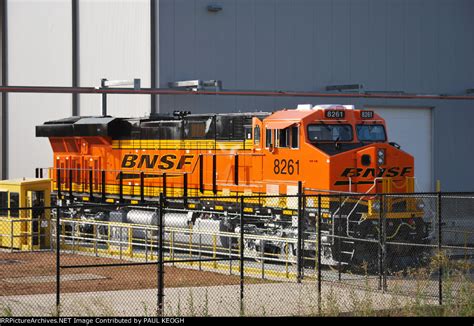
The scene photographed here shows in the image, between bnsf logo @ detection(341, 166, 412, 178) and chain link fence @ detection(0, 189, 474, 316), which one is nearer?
chain link fence @ detection(0, 189, 474, 316)

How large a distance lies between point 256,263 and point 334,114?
444 cm

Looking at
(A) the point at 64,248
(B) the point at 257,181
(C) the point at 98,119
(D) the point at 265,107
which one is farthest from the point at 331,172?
(D) the point at 265,107

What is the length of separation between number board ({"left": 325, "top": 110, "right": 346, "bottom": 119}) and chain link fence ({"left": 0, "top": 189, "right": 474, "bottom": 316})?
2348 mm

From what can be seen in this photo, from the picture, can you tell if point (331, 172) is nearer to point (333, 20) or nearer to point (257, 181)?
point (257, 181)

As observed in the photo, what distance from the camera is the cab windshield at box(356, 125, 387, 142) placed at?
27.7 meters

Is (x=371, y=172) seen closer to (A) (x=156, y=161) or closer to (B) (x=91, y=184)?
(A) (x=156, y=161)

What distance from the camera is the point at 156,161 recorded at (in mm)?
31844

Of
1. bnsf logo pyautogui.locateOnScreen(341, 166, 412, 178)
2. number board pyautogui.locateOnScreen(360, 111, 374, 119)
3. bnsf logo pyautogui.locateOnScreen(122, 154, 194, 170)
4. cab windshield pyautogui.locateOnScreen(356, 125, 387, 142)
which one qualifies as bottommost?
bnsf logo pyautogui.locateOnScreen(341, 166, 412, 178)

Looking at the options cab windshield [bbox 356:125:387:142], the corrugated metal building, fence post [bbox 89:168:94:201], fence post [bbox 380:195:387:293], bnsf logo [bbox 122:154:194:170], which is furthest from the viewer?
the corrugated metal building

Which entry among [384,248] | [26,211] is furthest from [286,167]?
[26,211]

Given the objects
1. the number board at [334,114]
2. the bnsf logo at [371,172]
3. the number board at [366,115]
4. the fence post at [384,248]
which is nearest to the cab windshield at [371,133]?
the number board at [366,115]

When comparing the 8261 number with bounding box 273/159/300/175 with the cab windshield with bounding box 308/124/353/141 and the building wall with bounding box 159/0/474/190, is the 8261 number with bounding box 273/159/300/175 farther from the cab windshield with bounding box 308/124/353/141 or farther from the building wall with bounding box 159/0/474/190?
the building wall with bounding box 159/0/474/190

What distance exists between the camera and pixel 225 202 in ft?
95.5

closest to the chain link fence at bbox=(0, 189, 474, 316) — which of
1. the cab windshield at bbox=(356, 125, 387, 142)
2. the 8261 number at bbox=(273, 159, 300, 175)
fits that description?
the 8261 number at bbox=(273, 159, 300, 175)
